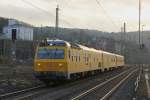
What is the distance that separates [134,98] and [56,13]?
1040 inches

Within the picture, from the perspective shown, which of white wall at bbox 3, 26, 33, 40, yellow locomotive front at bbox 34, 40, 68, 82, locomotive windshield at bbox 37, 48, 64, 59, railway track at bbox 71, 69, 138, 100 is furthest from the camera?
white wall at bbox 3, 26, 33, 40

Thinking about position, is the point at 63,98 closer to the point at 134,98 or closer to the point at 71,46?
the point at 134,98

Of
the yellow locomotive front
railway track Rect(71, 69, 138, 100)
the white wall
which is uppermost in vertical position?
the white wall

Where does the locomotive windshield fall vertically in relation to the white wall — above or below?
below

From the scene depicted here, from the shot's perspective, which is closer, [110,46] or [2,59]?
[2,59]

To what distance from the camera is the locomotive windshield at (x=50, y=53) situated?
2884 centimetres

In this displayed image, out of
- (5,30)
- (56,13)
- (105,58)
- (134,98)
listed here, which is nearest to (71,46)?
(134,98)

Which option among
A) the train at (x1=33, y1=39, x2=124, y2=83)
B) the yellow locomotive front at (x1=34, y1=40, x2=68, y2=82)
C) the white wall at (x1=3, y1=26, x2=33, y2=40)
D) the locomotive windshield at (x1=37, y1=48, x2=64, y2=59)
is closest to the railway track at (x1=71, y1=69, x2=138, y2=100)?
the train at (x1=33, y1=39, x2=124, y2=83)

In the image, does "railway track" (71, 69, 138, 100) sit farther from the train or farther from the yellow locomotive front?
the yellow locomotive front

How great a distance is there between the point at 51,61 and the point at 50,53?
71 cm

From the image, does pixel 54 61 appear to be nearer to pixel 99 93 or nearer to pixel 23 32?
pixel 99 93

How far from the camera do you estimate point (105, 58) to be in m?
55.3

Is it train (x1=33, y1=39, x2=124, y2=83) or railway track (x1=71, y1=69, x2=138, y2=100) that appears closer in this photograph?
railway track (x1=71, y1=69, x2=138, y2=100)

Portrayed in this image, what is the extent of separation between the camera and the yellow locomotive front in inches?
1105
